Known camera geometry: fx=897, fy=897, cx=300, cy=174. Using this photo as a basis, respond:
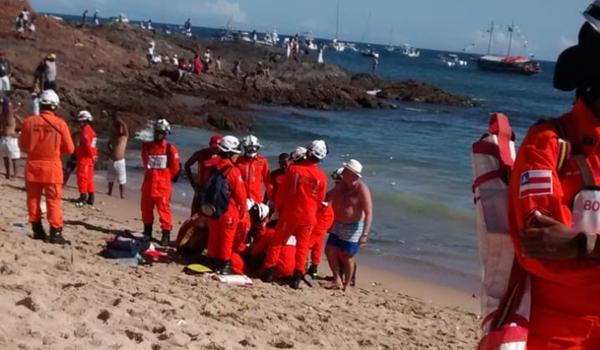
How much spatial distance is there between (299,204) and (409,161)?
62.4 ft

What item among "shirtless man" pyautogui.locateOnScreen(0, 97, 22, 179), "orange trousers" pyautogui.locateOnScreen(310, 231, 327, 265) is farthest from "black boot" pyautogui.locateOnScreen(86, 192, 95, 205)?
"orange trousers" pyautogui.locateOnScreen(310, 231, 327, 265)

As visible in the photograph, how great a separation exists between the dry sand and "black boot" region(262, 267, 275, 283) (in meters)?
0.22

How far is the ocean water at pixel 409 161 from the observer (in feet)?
47.7

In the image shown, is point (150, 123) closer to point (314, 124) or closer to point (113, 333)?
point (314, 124)

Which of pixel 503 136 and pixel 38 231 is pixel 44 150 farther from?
pixel 503 136

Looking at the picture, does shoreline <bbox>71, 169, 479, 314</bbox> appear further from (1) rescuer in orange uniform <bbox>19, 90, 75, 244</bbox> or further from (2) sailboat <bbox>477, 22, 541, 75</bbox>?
(2) sailboat <bbox>477, 22, 541, 75</bbox>

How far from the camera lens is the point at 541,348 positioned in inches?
106

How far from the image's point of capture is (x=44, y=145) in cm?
923

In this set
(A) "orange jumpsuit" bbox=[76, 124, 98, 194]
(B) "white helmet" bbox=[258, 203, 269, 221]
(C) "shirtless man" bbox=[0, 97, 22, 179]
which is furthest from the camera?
(C) "shirtless man" bbox=[0, 97, 22, 179]

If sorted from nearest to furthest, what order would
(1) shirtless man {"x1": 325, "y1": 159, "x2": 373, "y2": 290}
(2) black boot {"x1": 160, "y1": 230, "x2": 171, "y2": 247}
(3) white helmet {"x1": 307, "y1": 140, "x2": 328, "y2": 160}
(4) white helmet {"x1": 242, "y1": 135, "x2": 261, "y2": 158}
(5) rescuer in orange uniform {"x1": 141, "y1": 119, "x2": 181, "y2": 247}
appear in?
1. (3) white helmet {"x1": 307, "y1": 140, "x2": 328, "y2": 160}
2. (1) shirtless man {"x1": 325, "y1": 159, "x2": 373, "y2": 290}
3. (4) white helmet {"x1": 242, "y1": 135, "x2": 261, "y2": 158}
4. (5) rescuer in orange uniform {"x1": 141, "y1": 119, "x2": 181, "y2": 247}
5. (2) black boot {"x1": 160, "y1": 230, "x2": 171, "y2": 247}

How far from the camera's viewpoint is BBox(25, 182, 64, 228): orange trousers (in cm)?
930

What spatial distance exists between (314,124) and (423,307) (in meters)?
28.4

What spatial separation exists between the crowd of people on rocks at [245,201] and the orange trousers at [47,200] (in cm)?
1

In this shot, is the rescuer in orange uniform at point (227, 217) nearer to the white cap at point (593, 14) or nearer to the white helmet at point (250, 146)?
the white helmet at point (250, 146)
